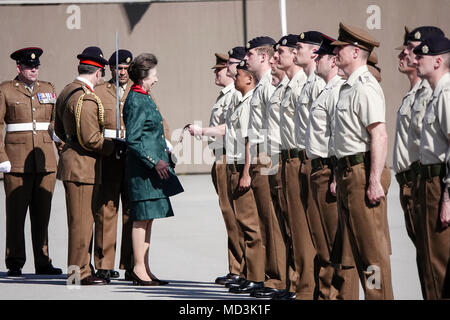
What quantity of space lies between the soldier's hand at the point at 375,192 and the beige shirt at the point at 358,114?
0.25 m

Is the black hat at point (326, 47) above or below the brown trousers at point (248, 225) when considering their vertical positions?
above

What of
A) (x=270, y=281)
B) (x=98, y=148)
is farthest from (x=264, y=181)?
(x=98, y=148)

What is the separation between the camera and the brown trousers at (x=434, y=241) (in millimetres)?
5324

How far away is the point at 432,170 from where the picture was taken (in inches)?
211

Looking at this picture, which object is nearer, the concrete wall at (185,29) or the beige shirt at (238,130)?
the beige shirt at (238,130)

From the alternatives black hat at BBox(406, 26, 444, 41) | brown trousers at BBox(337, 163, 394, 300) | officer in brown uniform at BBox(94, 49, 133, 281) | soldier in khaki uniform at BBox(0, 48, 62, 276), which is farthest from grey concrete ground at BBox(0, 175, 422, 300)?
black hat at BBox(406, 26, 444, 41)

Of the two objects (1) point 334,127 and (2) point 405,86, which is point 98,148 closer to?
(1) point 334,127

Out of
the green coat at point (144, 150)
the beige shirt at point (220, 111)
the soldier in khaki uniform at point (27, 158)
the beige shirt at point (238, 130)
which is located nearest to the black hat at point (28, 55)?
Result: the soldier in khaki uniform at point (27, 158)

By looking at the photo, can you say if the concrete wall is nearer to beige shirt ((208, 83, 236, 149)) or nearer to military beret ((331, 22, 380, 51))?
beige shirt ((208, 83, 236, 149))

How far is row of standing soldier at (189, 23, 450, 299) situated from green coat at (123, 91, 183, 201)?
1.20ft

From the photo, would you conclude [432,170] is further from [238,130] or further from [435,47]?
[238,130]

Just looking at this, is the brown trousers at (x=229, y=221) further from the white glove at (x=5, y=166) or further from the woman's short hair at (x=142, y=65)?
the white glove at (x=5, y=166)

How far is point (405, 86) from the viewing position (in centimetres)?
2017

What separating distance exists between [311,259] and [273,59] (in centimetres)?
154
